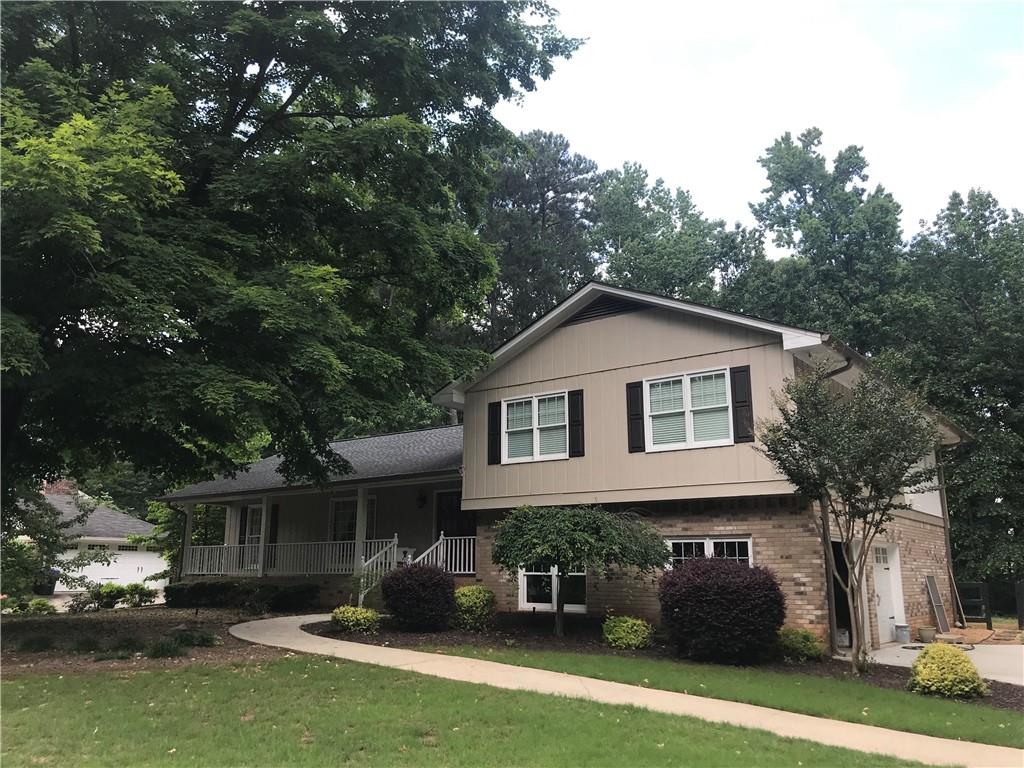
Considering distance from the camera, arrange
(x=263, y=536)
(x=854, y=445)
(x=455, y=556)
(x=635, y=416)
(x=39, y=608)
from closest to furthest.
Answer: (x=854, y=445), (x=635, y=416), (x=455, y=556), (x=39, y=608), (x=263, y=536)

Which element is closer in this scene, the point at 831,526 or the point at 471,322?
the point at 831,526

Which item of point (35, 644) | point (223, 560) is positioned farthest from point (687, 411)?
point (223, 560)

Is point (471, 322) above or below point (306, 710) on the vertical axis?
above

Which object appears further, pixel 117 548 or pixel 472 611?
pixel 117 548

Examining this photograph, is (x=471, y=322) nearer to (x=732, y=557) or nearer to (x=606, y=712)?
(x=732, y=557)

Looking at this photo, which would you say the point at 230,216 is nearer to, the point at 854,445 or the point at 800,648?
the point at 854,445

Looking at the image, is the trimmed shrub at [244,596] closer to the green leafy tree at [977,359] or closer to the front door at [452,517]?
the front door at [452,517]

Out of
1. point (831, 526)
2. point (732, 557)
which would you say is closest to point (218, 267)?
point (732, 557)

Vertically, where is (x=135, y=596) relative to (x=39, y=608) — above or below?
above

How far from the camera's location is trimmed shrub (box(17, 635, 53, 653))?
464 inches

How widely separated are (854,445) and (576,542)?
467 centimetres

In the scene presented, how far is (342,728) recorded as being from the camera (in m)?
7.09

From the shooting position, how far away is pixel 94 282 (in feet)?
34.0

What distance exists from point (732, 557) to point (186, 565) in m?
18.1
